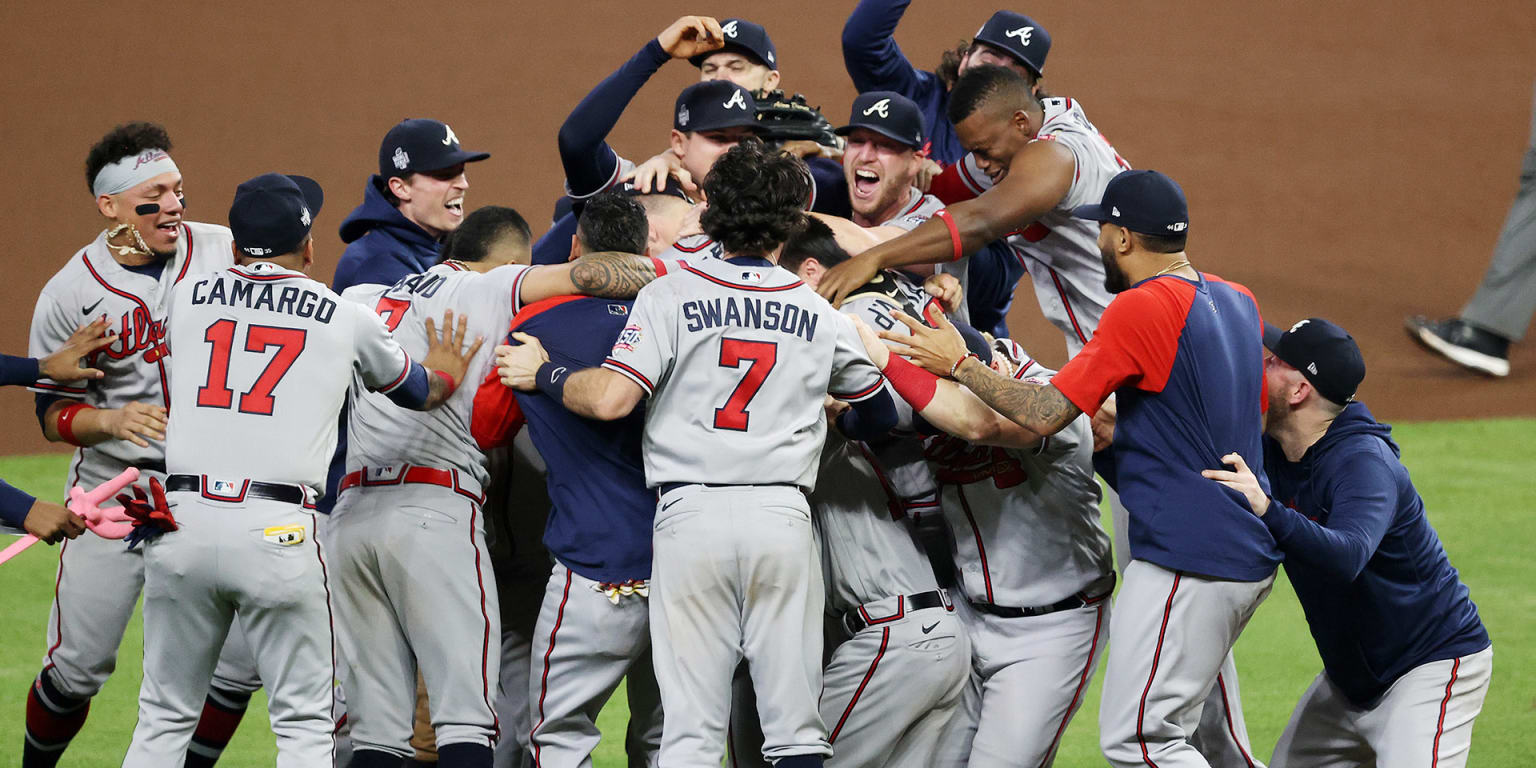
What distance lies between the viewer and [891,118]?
467 centimetres

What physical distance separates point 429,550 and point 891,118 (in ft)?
6.04

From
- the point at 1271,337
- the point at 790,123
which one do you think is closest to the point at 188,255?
the point at 790,123

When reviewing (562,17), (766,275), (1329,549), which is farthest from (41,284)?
(1329,549)

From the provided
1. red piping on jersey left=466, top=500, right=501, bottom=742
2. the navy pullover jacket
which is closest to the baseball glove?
red piping on jersey left=466, top=500, right=501, bottom=742

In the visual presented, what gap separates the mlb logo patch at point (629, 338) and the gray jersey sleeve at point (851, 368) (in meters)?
0.47

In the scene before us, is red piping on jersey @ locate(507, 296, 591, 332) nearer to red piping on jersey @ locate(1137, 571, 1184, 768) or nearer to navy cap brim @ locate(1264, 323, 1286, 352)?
red piping on jersey @ locate(1137, 571, 1184, 768)

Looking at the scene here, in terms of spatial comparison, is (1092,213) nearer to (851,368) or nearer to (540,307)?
(851,368)

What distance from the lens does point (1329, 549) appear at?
12.6 ft

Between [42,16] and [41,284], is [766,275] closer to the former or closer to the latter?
[41,284]

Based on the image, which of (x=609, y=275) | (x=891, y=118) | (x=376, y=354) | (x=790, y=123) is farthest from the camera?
(x=790, y=123)

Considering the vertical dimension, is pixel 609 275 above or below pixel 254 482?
above

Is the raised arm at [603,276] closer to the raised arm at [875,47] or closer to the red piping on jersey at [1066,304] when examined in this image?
the red piping on jersey at [1066,304]

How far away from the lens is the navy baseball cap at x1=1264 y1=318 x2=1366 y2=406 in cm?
410

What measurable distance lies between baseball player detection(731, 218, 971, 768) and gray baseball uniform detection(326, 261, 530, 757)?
0.76 metres
